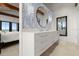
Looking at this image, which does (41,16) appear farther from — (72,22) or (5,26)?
(5,26)

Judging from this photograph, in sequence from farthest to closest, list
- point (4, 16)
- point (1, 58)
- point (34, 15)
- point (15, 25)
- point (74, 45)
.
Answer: point (74, 45), point (34, 15), point (15, 25), point (4, 16), point (1, 58)

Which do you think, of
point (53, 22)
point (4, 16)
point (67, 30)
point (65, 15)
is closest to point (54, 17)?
point (53, 22)

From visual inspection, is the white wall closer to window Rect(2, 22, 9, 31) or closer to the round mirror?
the round mirror

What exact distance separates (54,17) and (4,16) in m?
2.57

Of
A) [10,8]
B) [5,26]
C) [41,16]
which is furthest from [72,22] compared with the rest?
[5,26]

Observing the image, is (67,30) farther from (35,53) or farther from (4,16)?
(4,16)

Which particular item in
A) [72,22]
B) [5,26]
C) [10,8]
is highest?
[10,8]

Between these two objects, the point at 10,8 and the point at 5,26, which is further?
the point at 10,8

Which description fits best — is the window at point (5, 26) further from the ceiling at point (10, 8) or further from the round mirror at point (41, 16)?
the round mirror at point (41, 16)

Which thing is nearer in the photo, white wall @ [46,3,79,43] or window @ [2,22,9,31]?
window @ [2,22,9,31]

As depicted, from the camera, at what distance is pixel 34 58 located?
3.57ft

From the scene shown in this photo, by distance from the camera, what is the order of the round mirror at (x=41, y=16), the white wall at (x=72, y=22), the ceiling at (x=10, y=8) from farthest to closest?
the white wall at (x=72, y=22), the round mirror at (x=41, y=16), the ceiling at (x=10, y=8)

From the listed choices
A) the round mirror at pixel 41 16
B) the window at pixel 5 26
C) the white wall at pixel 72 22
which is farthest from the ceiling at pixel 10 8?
the white wall at pixel 72 22

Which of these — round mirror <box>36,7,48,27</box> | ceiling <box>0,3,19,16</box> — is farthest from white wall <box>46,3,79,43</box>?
ceiling <box>0,3,19,16</box>
